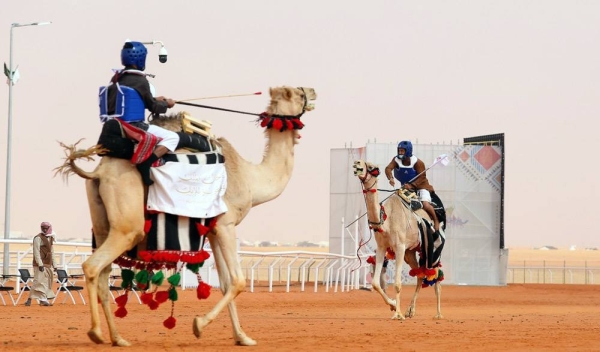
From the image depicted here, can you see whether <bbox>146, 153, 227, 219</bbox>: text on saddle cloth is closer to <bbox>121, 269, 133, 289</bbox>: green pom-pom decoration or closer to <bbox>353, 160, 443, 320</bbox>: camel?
<bbox>121, 269, 133, 289</bbox>: green pom-pom decoration

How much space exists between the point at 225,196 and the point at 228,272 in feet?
2.89

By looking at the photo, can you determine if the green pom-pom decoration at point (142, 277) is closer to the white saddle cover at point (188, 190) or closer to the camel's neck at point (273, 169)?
the white saddle cover at point (188, 190)

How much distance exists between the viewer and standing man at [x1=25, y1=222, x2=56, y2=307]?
26547mm

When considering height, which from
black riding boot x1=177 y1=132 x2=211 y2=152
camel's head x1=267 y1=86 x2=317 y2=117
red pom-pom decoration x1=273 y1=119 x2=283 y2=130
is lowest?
black riding boot x1=177 y1=132 x2=211 y2=152

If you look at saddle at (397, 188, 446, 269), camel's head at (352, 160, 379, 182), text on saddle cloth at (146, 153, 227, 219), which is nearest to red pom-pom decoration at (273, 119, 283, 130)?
text on saddle cloth at (146, 153, 227, 219)

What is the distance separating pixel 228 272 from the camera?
44.6ft

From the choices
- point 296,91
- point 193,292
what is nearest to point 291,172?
point 296,91

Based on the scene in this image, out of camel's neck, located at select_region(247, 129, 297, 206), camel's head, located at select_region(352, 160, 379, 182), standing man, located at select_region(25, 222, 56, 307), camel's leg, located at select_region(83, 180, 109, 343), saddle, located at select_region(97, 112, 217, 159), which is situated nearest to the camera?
saddle, located at select_region(97, 112, 217, 159)

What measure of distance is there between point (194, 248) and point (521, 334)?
5226 mm

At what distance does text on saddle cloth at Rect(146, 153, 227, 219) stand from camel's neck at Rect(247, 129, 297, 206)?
73cm

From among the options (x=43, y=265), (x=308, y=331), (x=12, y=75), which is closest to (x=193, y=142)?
(x=308, y=331)

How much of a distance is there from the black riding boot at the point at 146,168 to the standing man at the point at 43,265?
46.1 ft

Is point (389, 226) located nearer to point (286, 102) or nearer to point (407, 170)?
point (407, 170)

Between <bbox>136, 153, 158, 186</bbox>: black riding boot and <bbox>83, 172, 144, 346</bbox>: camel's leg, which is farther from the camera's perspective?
<bbox>136, 153, 158, 186</bbox>: black riding boot
